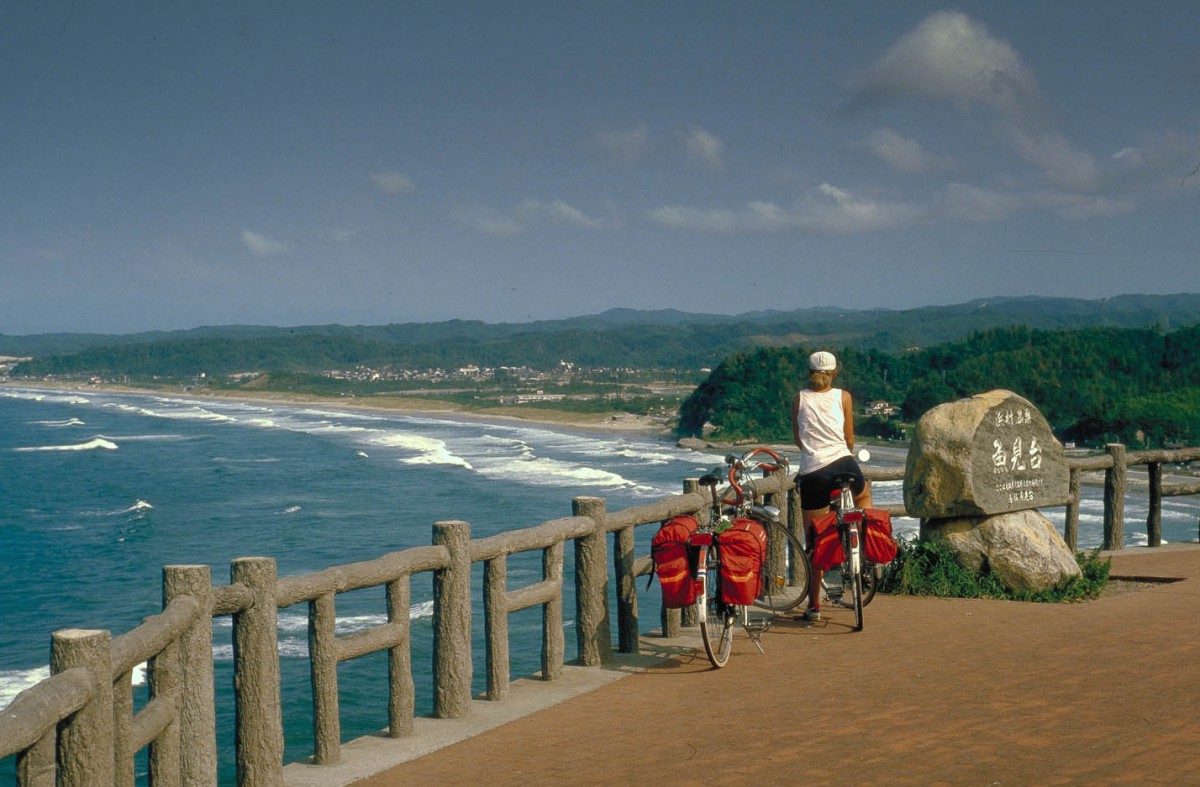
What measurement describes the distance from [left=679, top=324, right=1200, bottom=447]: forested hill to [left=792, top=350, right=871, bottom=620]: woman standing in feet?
267

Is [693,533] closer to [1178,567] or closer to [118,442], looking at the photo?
[1178,567]

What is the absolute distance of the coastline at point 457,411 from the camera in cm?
12194

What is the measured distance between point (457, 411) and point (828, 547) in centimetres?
13791

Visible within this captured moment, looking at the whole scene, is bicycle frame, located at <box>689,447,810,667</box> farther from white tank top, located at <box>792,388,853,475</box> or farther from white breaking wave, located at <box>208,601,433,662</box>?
white breaking wave, located at <box>208,601,433,662</box>

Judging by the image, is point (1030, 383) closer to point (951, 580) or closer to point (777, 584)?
point (951, 580)

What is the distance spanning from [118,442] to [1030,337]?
87924 millimetres

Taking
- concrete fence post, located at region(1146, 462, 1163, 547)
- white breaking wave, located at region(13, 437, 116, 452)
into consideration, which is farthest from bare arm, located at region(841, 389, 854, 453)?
white breaking wave, located at region(13, 437, 116, 452)

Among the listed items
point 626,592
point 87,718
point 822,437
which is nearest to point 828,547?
point 822,437

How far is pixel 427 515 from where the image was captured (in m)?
49.0

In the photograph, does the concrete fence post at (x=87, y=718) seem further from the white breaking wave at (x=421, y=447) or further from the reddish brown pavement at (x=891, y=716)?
the white breaking wave at (x=421, y=447)

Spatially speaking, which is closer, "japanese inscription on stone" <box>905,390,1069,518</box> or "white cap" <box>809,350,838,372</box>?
"white cap" <box>809,350,838,372</box>

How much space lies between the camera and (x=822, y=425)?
29.0ft

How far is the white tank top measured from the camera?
882 centimetres

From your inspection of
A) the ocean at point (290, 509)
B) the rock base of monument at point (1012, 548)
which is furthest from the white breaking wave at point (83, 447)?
the rock base of monument at point (1012, 548)
